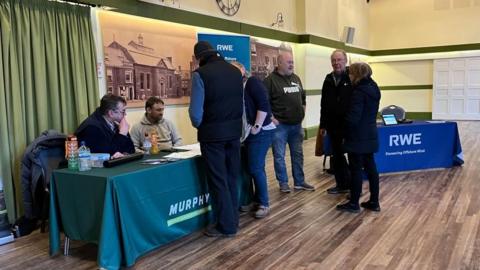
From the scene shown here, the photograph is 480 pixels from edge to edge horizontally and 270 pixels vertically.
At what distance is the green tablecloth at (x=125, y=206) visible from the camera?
2770 mm

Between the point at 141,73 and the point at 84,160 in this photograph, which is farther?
the point at 141,73

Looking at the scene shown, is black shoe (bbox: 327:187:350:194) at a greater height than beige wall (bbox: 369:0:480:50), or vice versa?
beige wall (bbox: 369:0:480:50)

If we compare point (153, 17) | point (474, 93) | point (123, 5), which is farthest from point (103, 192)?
point (474, 93)

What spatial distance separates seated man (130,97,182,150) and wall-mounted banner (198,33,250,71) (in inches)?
76.4

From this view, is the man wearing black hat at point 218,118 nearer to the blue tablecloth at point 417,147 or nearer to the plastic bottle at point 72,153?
the plastic bottle at point 72,153

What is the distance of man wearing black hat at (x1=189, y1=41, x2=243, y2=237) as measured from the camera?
126 inches

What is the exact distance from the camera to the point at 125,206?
2822 mm

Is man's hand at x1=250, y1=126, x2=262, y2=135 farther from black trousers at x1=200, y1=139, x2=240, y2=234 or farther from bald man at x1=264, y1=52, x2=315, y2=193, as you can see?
bald man at x1=264, y1=52, x2=315, y2=193

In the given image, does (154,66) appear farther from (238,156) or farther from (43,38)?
(238,156)

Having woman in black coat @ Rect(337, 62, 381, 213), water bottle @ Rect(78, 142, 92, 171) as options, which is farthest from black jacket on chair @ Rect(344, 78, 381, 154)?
water bottle @ Rect(78, 142, 92, 171)

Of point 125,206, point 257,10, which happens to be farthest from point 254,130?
point 257,10

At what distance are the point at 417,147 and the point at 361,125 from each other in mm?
2259

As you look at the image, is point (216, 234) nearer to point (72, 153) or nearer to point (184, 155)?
point (184, 155)

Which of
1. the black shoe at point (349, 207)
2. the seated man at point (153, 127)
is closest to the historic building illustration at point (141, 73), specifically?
the seated man at point (153, 127)
